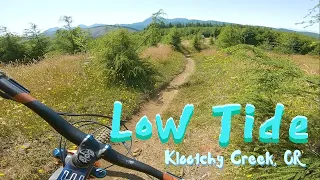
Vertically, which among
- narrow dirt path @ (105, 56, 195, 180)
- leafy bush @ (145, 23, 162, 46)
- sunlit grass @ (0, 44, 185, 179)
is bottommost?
narrow dirt path @ (105, 56, 195, 180)

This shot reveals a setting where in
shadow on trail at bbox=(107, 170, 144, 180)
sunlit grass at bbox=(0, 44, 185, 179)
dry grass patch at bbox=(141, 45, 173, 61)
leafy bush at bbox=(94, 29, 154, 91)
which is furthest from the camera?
dry grass patch at bbox=(141, 45, 173, 61)

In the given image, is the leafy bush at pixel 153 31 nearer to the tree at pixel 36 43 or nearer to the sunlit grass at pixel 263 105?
the sunlit grass at pixel 263 105

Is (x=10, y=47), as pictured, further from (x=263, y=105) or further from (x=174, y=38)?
(x=263, y=105)

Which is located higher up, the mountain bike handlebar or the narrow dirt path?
the mountain bike handlebar

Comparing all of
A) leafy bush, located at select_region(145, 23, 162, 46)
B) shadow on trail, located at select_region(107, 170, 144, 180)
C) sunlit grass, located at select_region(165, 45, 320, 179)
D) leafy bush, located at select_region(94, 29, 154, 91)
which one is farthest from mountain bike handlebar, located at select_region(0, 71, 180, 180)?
leafy bush, located at select_region(145, 23, 162, 46)

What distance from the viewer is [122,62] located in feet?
44.1

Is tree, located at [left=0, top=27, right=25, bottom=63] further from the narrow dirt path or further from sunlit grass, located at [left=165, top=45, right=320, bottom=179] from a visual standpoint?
sunlit grass, located at [left=165, top=45, right=320, bottom=179]

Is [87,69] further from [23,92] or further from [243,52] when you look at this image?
[23,92]

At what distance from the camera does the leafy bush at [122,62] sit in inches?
527

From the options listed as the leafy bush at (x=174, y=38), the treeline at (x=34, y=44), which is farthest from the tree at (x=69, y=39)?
the leafy bush at (x=174, y=38)

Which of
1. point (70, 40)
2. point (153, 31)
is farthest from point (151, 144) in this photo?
point (70, 40)

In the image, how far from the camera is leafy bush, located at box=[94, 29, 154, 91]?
13.4 m

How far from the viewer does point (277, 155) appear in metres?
5.89

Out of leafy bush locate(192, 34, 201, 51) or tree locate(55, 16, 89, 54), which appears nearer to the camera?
tree locate(55, 16, 89, 54)
